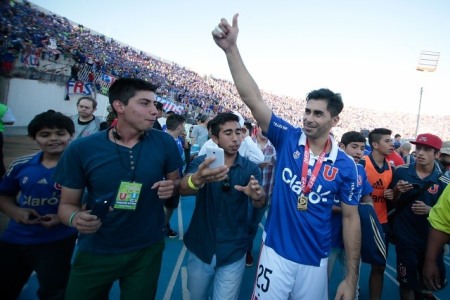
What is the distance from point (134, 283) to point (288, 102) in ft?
249

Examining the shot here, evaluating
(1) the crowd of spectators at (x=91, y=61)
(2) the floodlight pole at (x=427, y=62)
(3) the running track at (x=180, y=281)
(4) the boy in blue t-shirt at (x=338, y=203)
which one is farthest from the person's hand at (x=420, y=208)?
(2) the floodlight pole at (x=427, y=62)

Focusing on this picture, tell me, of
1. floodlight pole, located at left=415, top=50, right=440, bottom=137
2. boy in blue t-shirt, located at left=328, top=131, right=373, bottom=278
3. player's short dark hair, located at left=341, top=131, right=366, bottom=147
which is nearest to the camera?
boy in blue t-shirt, located at left=328, top=131, right=373, bottom=278

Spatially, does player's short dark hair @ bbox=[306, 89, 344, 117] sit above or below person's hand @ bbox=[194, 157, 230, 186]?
above

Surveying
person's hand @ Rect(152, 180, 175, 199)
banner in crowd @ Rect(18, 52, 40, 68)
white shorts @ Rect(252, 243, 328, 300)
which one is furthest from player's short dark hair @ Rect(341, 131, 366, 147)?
banner in crowd @ Rect(18, 52, 40, 68)

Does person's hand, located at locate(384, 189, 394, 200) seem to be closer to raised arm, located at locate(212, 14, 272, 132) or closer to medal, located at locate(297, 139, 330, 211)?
medal, located at locate(297, 139, 330, 211)

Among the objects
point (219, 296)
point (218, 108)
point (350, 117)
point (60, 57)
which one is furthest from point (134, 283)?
point (350, 117)

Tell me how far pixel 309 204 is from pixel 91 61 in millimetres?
23794

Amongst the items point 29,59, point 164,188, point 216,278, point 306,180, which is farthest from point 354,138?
point 29,59

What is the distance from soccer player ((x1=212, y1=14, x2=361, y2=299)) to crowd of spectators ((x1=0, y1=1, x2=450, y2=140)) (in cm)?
1364

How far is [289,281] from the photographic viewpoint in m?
2.15

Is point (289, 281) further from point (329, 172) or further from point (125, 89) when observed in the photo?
point (125, 89)

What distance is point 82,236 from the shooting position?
2.14m

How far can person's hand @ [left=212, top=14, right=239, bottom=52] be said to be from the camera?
222 cm

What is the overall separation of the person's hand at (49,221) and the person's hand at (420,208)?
3.80 metres
